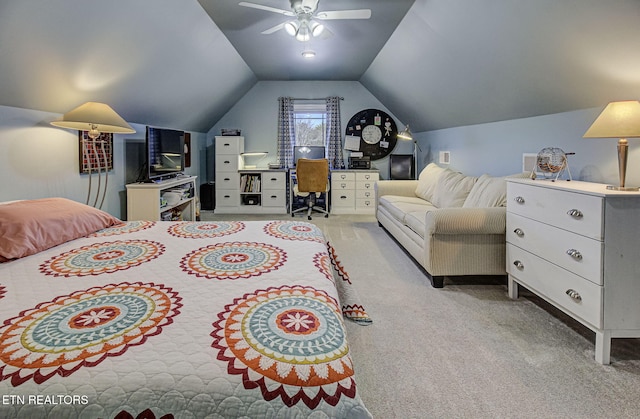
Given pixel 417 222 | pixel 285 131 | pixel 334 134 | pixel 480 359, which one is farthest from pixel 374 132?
pixel 480 359

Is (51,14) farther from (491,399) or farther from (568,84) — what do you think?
(568,84)

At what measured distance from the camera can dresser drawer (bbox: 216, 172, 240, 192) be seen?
6293 mm

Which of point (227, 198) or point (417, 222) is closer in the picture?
point (417, 222)

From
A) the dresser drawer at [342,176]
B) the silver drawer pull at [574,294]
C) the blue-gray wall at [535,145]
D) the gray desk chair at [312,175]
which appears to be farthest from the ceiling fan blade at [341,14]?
the dresser drawer at [342,176]

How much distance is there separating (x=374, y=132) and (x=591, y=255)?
5186mm

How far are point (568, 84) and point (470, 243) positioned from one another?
1238mm

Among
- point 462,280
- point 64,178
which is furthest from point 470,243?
point 64,178

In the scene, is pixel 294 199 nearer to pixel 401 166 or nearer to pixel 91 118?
pixel 401 166

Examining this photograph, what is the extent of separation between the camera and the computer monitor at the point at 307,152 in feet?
21.5

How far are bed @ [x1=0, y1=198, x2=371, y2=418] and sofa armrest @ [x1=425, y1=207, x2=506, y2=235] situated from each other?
131 cm

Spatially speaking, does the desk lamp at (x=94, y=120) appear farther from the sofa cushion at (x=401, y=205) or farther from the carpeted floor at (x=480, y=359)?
the sofa cushion at (x=401, y=205)

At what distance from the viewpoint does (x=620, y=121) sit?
188 cm

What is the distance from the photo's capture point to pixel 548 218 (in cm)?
219

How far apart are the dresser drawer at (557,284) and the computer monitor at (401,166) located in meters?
3.60
